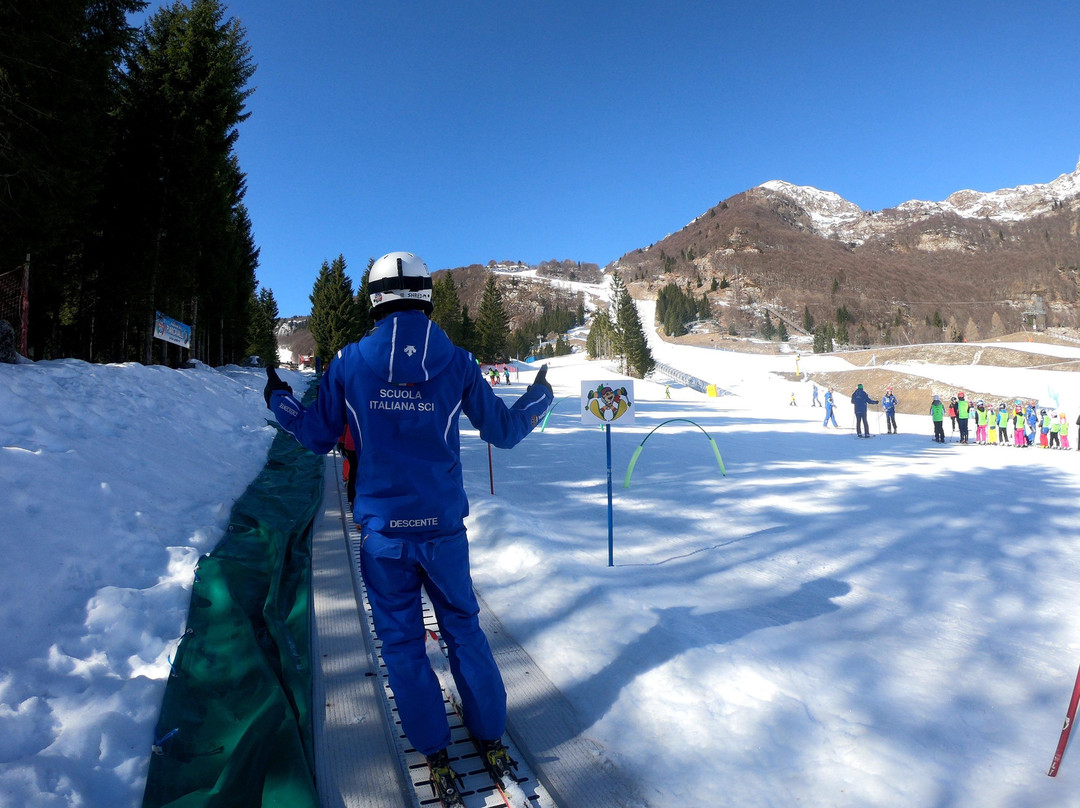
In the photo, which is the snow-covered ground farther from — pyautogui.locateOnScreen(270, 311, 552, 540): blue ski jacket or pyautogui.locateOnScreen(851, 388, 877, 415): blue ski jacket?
pyautogui.locateOnScreen(851, 388, 877, 415): blue ski jacket

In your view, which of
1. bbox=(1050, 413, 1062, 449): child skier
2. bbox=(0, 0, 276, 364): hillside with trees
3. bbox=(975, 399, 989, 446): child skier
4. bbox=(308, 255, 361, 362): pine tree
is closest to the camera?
bbox=(0, 0, 276, 364): hillside with trees

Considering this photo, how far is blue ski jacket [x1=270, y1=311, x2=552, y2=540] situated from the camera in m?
2.34

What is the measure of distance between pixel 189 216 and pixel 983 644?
1945 cm

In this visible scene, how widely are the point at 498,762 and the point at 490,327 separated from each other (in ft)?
233

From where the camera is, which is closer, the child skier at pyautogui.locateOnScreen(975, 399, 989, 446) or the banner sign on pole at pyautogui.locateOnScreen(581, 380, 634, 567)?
the banner sign on pole at pyautogui.locateOnScreen(581, 380, 634, 567)

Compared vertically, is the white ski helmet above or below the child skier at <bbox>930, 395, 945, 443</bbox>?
above

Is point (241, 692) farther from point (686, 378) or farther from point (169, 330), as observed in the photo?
point (686, 378)

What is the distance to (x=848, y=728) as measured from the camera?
8.57ft

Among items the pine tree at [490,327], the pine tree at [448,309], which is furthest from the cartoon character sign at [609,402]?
the pine tree at [490,327]

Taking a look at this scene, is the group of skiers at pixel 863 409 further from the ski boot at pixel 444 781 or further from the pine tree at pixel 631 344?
the pine tree at pixel 631 344

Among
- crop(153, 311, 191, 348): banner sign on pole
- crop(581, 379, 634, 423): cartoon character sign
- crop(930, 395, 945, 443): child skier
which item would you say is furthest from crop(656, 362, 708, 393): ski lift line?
crop(581, 379, 634, 423): cartoon character sign

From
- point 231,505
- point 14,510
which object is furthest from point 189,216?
point 14,510

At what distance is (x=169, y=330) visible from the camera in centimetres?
1548

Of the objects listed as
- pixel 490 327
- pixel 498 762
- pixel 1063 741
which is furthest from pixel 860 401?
pixel 490 327
